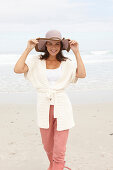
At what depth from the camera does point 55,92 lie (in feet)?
10.9

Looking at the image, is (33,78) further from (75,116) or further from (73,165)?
(75,116)

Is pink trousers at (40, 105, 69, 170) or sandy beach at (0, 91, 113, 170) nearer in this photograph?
pink trousers at (40, 105, 69, 170)

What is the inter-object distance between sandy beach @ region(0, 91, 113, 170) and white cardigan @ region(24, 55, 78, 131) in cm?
101

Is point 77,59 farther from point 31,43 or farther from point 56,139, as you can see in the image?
point 56,139

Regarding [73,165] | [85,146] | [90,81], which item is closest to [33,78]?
[73,165]

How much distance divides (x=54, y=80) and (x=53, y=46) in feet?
1.21

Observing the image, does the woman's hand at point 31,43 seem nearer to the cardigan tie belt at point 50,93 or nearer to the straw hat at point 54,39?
the straw hat at point 54,39

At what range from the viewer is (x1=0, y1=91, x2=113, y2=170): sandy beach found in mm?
4207

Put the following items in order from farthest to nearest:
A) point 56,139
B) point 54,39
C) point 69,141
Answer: point 69,141 < point 56,139 < point 54,39

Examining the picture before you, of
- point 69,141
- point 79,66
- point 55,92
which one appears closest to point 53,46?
point 79,66

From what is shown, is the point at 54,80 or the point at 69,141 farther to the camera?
the point at 69,141

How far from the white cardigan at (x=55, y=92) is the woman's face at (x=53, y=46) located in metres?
0.15

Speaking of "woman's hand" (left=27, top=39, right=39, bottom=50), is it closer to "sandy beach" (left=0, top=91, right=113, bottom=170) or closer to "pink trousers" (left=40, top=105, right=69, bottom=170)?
"pink trousers" (left=40, top=105, right=69, bottom=170)

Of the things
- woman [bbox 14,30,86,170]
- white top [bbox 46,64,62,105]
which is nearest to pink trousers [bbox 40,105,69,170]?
woman [bbox 14,30,86,170]
